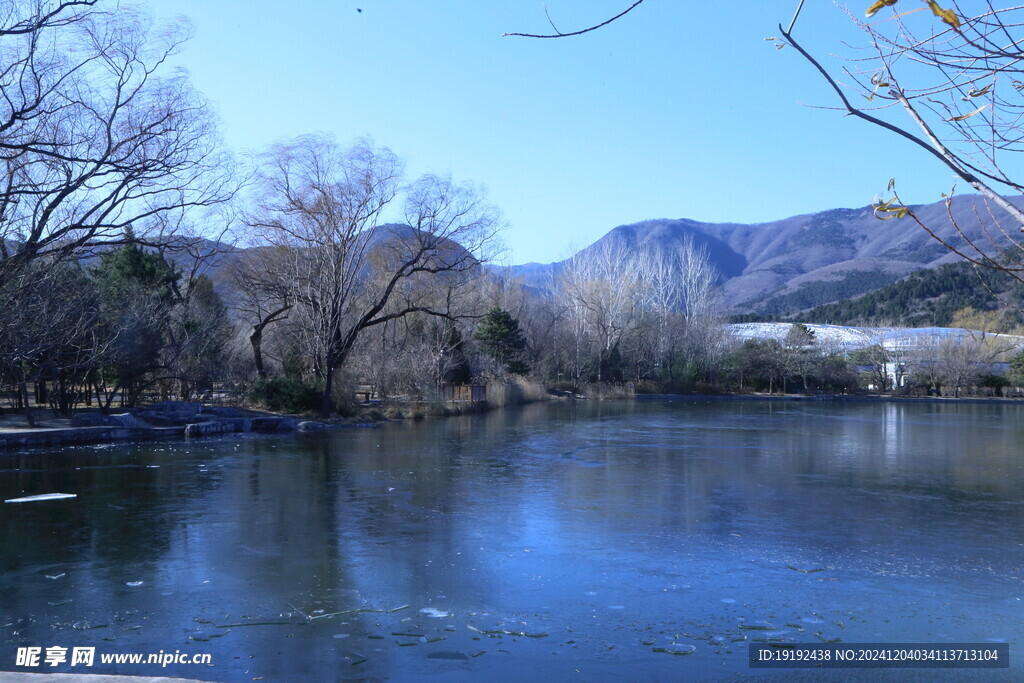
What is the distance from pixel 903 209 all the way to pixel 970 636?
4590 millimetres

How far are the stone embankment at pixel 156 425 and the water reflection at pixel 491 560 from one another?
4.24ft

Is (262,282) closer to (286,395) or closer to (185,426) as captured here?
(286,395)

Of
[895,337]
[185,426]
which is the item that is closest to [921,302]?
[895,337]

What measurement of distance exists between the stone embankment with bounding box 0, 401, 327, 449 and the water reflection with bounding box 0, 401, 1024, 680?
50.9 inches

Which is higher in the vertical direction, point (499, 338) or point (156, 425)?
point (499, 338)

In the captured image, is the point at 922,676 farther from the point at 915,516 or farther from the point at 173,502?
the point at 173,502

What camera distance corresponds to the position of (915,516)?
10.5 meters

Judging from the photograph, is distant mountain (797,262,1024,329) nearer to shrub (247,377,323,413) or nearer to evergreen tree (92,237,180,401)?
shrub (247,377,323,413)

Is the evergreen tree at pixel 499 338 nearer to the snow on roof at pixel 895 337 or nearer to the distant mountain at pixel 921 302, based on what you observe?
the snow on roof at pixel 895 337

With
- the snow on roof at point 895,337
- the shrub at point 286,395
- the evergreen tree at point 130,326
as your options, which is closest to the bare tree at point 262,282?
the shrub at point 286,395

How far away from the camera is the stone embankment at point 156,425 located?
16.7 meters

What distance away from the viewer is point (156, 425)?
66.7ft

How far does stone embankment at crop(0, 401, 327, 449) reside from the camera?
16.7 m

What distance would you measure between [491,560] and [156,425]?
15207 mm
